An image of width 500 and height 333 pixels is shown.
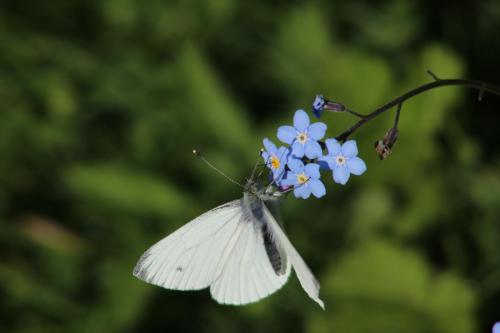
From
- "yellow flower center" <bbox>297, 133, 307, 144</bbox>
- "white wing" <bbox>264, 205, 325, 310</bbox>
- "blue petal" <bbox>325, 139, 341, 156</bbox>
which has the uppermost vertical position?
"yellow flower center" <bbox>297, 133, 307, 144</bbox>

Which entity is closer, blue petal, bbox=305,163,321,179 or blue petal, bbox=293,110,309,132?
blue petal, bbox=305,163,321,179

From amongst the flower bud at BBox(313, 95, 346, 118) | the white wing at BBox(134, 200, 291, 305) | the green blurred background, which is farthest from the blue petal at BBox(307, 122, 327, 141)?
the green blurred background

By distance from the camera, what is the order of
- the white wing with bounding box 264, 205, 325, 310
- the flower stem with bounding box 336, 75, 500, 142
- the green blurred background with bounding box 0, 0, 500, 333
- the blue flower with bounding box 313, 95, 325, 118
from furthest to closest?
1. the green blurred background with bounding box 0, 0, 500, 333
2. the blue flower with bounding box 313, 95, 325, 118
3. the flower stem with bounding box 336, 75, 500, 142
4. the white wing with bounding box 264, 205, 325, 310

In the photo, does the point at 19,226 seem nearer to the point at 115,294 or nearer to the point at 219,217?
the point at 115,294

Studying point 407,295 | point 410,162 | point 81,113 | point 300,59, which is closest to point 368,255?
point 407,295

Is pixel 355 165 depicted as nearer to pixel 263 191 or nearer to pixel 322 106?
pixel 322 106

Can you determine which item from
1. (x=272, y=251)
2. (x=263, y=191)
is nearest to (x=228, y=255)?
(x=272, y=251)

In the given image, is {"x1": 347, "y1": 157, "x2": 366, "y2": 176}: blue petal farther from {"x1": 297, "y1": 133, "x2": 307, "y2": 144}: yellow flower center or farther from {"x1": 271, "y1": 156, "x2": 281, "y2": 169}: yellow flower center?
{"x1": 271, "y1": 156, "x2": 281, "y2": 169}: yellow flower center
